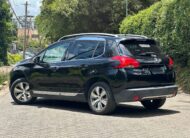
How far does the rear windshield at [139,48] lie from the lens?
35.6ft

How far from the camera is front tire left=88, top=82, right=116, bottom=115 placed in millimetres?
10766

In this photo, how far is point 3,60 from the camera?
165ft

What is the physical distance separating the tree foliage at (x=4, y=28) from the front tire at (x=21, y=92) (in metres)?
36.2

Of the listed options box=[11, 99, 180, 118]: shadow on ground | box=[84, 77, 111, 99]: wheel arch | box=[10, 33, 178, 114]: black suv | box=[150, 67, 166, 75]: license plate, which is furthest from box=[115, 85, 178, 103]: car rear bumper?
box=[84, 77, 111, 99]: wheel arch

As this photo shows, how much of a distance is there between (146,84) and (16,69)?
3913 millimetres

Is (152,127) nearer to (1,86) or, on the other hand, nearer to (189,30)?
(189,30)

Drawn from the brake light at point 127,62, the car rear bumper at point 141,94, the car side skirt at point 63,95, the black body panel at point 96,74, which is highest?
the brake light at point 127,62

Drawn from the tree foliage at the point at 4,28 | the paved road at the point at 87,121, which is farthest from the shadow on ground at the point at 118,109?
the tree foliage at the point at 4,28

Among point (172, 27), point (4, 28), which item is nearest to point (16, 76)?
point (172, 27)

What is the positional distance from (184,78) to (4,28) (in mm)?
34454

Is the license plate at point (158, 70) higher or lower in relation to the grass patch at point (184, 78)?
higher

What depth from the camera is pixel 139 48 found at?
36.5 feet

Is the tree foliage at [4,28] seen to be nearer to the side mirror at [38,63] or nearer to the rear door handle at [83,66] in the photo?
the side mirror at [38,63]

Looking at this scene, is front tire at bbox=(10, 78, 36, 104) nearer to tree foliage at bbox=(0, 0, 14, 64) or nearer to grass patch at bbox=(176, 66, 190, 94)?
grass patch at bbox=(176, 66, 190, 94)
